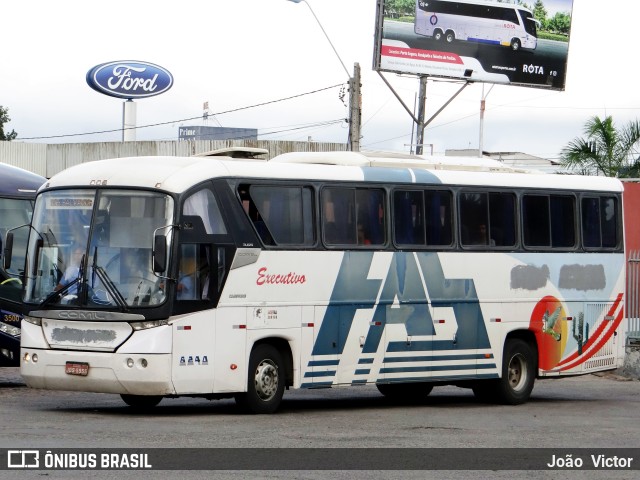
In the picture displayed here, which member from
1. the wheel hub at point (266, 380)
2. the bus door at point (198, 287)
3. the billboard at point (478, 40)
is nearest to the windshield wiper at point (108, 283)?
the bus door at point (198, 287)

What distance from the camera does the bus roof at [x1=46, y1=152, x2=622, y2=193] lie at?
17.0 metres

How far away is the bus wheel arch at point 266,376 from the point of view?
1734 centimetres

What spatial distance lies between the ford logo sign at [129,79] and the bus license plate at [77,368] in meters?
37.6

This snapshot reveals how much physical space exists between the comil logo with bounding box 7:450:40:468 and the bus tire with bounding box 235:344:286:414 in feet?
16.9

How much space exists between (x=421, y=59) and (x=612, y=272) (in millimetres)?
21655

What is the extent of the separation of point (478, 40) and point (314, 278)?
2820 cm

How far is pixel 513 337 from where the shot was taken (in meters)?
21.0

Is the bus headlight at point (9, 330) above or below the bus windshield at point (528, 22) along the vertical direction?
below

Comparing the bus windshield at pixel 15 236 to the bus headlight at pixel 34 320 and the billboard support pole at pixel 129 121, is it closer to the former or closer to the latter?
the bus headlight at pixel 34 320

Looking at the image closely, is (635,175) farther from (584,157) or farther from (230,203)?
(230,203)

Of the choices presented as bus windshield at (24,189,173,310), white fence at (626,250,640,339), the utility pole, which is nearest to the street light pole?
the utility pole

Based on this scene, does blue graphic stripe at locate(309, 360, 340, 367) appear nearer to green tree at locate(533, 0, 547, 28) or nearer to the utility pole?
the utility pole

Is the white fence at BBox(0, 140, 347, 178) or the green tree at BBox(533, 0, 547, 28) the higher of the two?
the green tree at BBox(533, 0, 547, 28)

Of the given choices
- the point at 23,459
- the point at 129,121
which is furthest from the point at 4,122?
the point at 23,459
